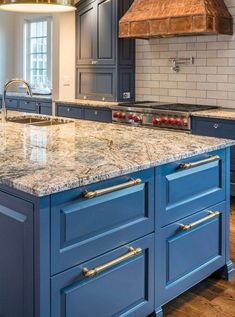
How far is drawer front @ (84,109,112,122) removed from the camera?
5.65 meters

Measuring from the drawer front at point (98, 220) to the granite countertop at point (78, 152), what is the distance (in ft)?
0.21

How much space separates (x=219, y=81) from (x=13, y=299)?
3932mm

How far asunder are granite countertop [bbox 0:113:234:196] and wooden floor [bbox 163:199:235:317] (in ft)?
2.76

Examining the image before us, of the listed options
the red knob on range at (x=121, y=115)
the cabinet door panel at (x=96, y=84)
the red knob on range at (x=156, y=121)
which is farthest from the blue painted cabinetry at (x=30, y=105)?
the red knob on range at (x=156, y=121)

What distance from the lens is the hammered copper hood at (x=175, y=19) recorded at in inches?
183

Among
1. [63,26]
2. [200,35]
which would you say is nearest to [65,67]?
[63,26]

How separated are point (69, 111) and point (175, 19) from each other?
200 centimetres

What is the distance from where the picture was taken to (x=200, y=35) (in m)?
5.23

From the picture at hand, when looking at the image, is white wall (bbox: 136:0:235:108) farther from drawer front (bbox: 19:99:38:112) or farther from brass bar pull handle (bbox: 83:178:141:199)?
brass bar pull handle (bbox: 83:178:141:199)

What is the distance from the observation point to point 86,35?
619 cm

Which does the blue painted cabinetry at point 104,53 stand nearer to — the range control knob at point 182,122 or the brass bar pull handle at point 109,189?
the range control knob at point 182,122

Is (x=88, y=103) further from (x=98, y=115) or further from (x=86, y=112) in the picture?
Answer: (x=98, y=115)

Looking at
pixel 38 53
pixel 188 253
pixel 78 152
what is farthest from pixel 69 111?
pixel 188 253

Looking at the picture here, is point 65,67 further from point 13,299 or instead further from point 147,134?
point 13,299
